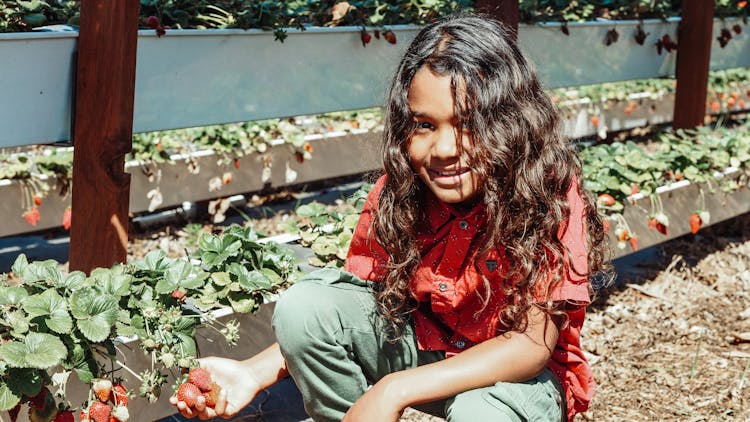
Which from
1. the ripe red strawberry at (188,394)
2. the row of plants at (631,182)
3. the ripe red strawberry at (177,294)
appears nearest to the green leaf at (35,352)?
the ripe red strawberry at (188,394)

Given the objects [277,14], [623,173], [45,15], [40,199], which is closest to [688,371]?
[623,173]

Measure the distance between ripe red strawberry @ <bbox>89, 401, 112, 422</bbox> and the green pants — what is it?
1.21 ft

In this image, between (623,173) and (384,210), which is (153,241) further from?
(384,210)

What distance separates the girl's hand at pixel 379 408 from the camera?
177 cm

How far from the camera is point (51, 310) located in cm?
190

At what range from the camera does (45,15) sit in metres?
2.81

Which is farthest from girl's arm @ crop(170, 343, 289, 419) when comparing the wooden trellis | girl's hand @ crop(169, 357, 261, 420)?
the wooden trellis

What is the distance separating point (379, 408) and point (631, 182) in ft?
6.69

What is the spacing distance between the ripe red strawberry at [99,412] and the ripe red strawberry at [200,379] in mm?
174

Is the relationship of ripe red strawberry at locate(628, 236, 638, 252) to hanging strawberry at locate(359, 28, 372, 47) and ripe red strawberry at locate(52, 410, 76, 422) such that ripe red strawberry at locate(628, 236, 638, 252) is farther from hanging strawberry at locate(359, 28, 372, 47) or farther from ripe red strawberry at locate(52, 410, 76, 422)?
ripe red strawberry at locate(52, 410, 76, 422)

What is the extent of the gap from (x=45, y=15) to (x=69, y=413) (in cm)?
138

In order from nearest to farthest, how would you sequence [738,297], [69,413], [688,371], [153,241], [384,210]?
[69,413]
[384,210]
[688,371]
[738,297]
[153,241]

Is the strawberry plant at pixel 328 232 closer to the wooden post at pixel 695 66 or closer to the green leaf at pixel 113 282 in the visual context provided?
the green leaf at pixel 113 282

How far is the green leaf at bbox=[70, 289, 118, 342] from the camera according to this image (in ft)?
6.19
